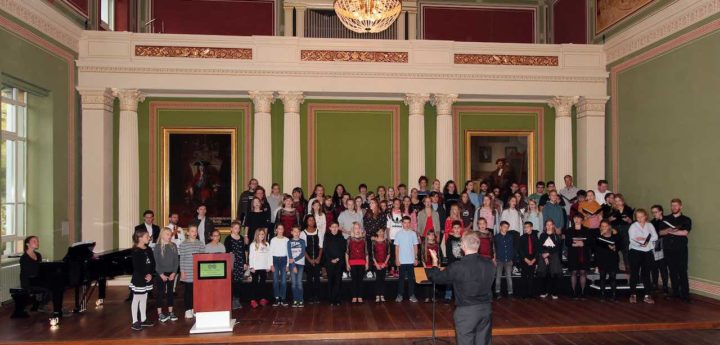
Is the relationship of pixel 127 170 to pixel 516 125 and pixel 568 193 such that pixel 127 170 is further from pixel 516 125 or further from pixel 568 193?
pixel 568 193

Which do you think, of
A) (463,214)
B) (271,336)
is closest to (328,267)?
(271,336)

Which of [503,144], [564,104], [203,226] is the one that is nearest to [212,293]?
[203,226]

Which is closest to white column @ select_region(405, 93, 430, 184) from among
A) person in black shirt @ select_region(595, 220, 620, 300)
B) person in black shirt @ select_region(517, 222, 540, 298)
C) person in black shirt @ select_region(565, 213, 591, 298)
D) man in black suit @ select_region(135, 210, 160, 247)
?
person in black shirt @ select_region(517, 222, 540, 298)

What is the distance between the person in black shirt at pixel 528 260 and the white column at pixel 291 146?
5663 millimetres

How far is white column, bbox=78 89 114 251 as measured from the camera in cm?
1277

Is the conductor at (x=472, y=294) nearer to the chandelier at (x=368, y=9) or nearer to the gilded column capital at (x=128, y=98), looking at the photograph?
the chandelier at (x=368, y=9)

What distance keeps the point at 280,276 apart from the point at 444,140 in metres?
5.95

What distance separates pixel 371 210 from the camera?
10.9m

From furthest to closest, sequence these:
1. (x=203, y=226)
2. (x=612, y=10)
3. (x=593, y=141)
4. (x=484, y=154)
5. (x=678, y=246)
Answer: (x=484, y=154)
(x=593, y=141)
(x=612, y=10)
(x=203, y=226)
(x=678, y=246)

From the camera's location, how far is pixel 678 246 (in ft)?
32.8

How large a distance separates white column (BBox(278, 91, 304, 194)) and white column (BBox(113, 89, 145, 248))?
3.48m

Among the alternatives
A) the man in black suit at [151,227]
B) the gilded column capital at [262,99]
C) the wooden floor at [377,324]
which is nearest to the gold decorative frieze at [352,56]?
the gilded column capital at [262,99]

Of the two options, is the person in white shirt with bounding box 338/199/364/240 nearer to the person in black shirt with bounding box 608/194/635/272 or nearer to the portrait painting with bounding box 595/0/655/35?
the person in black shirt with bounding box 608/194/635/272

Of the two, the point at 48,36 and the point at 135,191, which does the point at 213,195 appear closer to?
the point at 135,191
